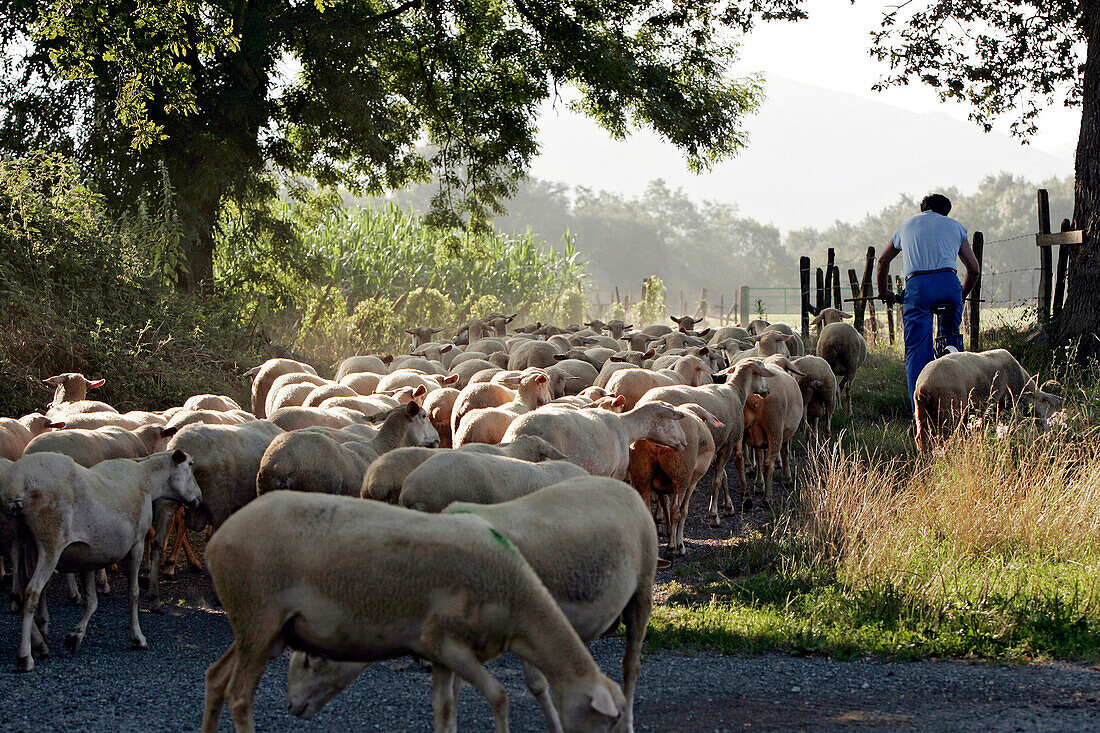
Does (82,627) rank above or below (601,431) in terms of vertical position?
below

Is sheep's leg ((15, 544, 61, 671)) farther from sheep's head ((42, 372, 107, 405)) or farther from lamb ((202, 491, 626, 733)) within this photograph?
sheep's head ((42, 372, 107, 405))

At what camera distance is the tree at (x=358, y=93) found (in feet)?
50.5

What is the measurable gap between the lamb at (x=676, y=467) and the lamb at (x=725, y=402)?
1.63 ft

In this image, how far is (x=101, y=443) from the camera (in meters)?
7.63

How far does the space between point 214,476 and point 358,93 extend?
10.7 metres

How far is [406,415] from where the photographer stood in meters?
7.50

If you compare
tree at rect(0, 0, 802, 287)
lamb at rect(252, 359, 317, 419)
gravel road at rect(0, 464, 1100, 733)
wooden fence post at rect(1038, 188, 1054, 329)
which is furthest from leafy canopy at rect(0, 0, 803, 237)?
gravel road at rect(0, 464, 1100, 733)

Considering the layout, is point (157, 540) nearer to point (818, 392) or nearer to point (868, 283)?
point (818, 392)

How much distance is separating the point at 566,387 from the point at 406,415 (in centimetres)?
433

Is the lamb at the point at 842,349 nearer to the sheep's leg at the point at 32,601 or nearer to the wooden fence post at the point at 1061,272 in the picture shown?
the wooden fence post at the point at 1061,272

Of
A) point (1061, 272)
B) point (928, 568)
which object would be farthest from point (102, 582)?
point (1061, 272)

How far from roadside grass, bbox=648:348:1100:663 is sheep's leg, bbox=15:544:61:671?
355 cm

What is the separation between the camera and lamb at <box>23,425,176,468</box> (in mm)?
7355

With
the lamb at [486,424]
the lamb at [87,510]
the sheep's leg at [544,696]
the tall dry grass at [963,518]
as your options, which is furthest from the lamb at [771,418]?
the sheep's leg at [544,696]
